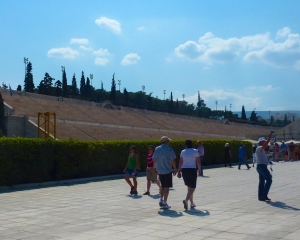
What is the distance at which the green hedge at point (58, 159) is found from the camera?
16.1 meters

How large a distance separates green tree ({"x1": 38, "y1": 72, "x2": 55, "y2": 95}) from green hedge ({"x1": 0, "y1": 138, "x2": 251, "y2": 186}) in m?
65.6

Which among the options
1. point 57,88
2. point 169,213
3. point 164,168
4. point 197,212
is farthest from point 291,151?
point 57,88

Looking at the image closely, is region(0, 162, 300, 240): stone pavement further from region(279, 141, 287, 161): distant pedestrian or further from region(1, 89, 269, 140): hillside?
region(1, 89, 269, 140): hillside

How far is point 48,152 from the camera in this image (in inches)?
696

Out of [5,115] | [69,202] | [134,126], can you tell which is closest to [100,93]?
[134,126]

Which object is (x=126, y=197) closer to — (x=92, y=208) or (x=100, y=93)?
(x=92, y=208)

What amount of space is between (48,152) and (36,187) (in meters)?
1.74

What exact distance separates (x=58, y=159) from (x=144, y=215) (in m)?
8.88

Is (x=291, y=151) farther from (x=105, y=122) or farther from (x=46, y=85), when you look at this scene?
(x=46, y=85)

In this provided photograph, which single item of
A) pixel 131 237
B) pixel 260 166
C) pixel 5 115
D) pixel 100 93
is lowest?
pixel 131 237

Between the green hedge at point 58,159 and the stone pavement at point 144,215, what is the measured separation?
1479mm

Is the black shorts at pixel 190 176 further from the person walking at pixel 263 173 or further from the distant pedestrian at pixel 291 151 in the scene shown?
the distant pedestrian at pixel 291 151

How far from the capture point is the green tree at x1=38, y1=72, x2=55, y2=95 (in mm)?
85206

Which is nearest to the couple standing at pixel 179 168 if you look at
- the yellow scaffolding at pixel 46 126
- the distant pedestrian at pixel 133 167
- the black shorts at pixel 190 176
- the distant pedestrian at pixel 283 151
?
the black shorts at pixel 190 176
